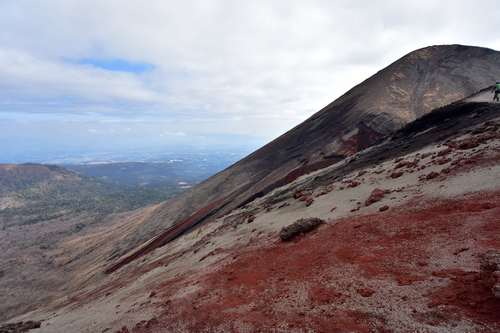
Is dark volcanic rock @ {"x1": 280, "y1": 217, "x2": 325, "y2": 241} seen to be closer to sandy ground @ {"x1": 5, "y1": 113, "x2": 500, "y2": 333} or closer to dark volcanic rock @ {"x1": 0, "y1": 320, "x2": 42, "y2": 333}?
sandy ground @ {"x1": 5, "y1": 113, "x2": 500, "y2": 333}

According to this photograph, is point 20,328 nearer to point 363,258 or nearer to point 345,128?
point 363,258

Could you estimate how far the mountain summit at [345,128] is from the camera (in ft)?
162

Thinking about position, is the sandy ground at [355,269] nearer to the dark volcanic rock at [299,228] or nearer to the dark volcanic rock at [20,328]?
the dark volcanic rock at [299,228]

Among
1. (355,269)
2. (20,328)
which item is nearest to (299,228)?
(355,269)

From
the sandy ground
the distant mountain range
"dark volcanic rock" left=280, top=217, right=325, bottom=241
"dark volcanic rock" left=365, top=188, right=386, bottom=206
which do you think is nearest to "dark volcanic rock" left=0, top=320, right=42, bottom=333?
the sandy ground

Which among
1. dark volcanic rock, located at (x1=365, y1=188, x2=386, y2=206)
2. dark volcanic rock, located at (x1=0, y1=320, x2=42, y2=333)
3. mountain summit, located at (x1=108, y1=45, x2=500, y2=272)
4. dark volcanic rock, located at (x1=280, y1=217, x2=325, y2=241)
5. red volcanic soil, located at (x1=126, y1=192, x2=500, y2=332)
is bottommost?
dark volcanic rock, located at (x1=0, y1=320, x2=42, y2=333)

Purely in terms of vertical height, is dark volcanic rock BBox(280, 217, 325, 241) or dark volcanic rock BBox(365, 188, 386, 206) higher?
dark volcanic rock BBox(365, 188, 386, 206)

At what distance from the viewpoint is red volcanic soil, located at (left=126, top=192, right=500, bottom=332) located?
34.0 ft

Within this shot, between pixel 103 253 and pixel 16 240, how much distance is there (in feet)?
266

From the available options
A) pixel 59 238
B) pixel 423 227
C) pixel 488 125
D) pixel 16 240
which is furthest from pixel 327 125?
pixel 16 240

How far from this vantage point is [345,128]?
55656mm

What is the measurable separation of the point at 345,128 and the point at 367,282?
45281mm

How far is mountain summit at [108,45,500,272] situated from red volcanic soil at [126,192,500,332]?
88.7 ft

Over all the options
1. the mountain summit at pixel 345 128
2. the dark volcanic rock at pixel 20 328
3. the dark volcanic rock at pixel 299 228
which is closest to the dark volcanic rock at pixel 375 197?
the dark volcanic rock at pixel 299 228
